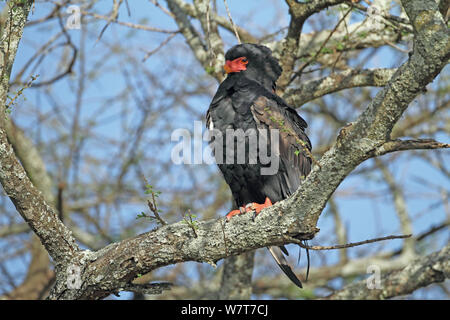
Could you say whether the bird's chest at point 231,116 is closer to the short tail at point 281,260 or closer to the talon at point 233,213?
the talon at point 233,213

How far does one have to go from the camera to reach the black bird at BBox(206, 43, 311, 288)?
3982 millimetres

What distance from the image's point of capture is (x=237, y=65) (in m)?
4.45

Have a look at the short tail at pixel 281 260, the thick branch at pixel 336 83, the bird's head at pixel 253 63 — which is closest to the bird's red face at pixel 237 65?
the bird's head at pixel 253 63

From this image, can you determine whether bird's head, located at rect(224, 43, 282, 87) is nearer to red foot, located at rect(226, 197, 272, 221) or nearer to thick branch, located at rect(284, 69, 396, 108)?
thick branch, located at rect(284, 69, 396, 108)

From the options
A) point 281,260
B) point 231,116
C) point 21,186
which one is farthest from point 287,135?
point 21,186

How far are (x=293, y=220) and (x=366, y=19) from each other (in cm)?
265

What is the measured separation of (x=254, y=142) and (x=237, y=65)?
31.7 inches

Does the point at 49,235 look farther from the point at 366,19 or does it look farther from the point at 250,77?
the point at 366,19

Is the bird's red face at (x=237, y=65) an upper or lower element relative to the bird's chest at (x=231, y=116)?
upper

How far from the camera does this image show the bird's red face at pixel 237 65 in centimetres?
444

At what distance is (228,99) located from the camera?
421 centimetres

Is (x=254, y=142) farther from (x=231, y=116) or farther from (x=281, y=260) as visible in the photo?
(x=281, y=260)

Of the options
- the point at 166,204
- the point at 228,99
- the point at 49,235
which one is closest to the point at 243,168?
the point at 228,99

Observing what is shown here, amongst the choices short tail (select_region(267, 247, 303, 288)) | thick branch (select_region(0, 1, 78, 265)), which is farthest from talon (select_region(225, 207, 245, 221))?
thick branch (select_region(0, 1, 78, 265))
